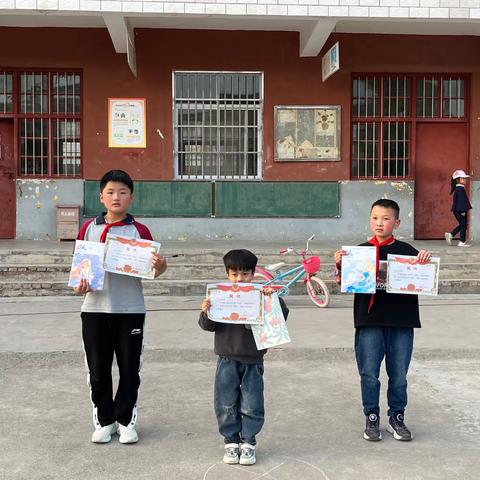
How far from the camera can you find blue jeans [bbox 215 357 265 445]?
12.3ft

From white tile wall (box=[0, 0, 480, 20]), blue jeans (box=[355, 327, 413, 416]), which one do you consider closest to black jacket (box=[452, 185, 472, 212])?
white tile wall (box=[0, 0, 480, 20])

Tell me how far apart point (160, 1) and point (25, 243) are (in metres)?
4.84

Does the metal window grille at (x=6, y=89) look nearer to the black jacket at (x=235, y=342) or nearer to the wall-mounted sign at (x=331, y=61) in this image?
the wall-mounted sign at (x=331, y=61)

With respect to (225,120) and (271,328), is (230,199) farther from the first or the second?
(271,328)

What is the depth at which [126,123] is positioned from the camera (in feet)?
41.0

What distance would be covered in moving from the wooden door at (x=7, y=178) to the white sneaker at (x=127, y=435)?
9.44m

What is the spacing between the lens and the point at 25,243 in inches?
464

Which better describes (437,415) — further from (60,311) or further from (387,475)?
(60,311)

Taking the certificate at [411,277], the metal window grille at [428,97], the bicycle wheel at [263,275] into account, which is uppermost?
the metal window grille at [428,97]

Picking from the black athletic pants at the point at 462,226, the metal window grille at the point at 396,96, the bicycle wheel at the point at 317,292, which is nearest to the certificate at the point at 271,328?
the bicycle wheel at the point at 317,292

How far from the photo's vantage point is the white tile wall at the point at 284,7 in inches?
412

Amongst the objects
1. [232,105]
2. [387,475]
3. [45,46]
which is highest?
[45,46]

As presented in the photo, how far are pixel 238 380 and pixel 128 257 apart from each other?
99 centimetres

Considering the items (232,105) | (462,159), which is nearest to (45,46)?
(232,105)
